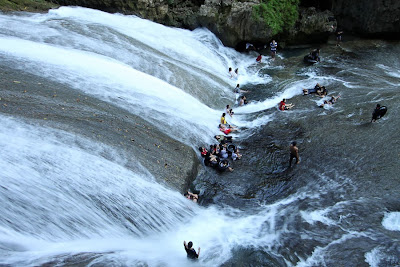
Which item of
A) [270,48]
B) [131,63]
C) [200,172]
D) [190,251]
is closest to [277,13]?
[270,48]

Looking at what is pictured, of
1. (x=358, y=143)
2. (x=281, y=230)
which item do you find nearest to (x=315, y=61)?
(x=358, y=143)

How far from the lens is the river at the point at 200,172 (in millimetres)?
8391

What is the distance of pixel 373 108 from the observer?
14578 millimetres

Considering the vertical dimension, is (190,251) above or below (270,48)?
below

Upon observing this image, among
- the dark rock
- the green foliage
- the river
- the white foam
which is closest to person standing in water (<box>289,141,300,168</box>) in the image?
the river

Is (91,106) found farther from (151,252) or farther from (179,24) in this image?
(179,24)

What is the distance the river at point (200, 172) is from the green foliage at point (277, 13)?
15.1ft

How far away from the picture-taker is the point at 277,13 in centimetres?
2197

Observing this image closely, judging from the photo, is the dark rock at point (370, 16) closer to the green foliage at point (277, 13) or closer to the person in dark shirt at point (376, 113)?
the green foliage at point (277, 13)

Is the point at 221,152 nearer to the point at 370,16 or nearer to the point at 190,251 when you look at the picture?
the point at 190,251

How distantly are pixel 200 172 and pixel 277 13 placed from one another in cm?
1482

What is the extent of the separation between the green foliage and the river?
4609 millimetres

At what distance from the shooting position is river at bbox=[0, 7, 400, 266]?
839cm

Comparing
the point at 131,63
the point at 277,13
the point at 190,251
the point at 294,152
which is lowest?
the point at 190,251
